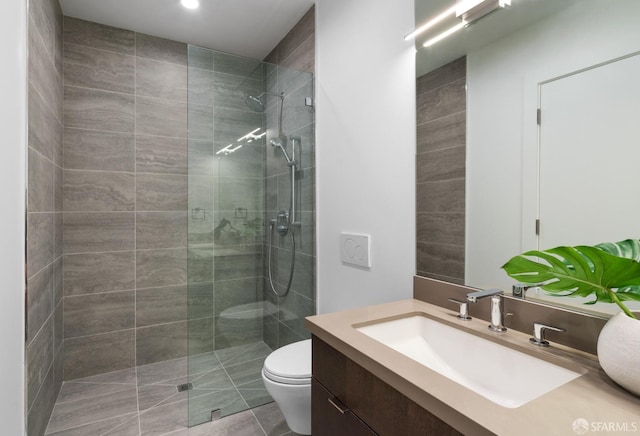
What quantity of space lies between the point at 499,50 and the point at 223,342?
208 cm

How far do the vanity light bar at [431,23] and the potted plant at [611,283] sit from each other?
109 cm

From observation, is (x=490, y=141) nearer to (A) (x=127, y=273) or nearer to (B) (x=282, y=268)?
(B) (x=282, y=268)

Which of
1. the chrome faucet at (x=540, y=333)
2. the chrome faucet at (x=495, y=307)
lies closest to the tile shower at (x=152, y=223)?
the chrome faucet at (x=495, y=307)

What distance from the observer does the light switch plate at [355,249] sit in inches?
70.6

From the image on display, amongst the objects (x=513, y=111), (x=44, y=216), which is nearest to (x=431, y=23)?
(x=513, y=111)

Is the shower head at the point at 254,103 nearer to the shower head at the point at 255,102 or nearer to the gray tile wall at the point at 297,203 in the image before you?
the shower head at the point at 255,102

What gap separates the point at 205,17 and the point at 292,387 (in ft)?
8.41

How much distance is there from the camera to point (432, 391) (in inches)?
28.1

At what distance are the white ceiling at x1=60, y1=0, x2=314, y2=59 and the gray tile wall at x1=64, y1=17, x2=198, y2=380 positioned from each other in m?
0.13

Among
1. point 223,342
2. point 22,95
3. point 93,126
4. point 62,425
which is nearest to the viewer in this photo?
point 22,95

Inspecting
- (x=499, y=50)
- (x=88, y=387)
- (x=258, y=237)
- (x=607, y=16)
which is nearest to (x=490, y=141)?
(x=499, y=50)

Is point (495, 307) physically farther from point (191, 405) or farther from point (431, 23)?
point (191, 405)

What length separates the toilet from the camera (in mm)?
1535

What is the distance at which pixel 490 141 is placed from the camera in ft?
4.10
